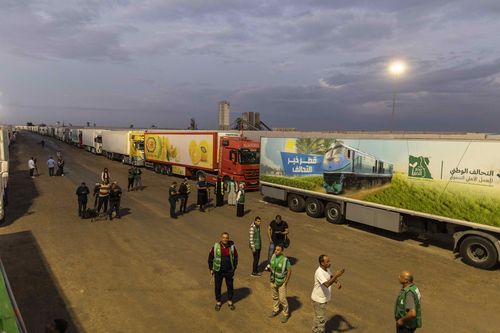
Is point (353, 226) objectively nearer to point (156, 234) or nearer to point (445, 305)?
point (445, 305)

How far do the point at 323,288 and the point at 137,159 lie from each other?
34.2 meters

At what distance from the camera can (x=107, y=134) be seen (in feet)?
157

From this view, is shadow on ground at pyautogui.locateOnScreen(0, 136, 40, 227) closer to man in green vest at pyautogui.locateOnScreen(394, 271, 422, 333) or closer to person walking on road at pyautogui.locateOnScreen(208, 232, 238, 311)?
person walking on road at pyautogui.locateOnScreen(208, 232, 238, 311)

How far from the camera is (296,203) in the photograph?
1897 cm

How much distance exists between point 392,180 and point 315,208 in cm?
456

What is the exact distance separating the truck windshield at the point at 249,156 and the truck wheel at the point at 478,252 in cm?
1383

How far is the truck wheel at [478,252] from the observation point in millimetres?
11297

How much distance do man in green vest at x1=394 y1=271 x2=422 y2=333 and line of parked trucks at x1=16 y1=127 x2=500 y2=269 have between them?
7234mm

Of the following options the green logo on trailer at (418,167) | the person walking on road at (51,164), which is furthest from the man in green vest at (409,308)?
the person walking on road at (51,164)

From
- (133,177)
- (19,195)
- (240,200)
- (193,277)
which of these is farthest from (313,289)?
(19,195)

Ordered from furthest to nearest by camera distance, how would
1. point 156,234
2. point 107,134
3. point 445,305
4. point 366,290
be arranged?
point 107,134 → point 156,234 → point 366,290 → point 445,305

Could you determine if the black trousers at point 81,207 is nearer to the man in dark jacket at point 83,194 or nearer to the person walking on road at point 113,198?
the man in dark jacket at point 83,194

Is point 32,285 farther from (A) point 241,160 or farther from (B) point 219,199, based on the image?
(A) point 241,160

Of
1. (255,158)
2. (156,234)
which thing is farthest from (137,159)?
(156,234)
